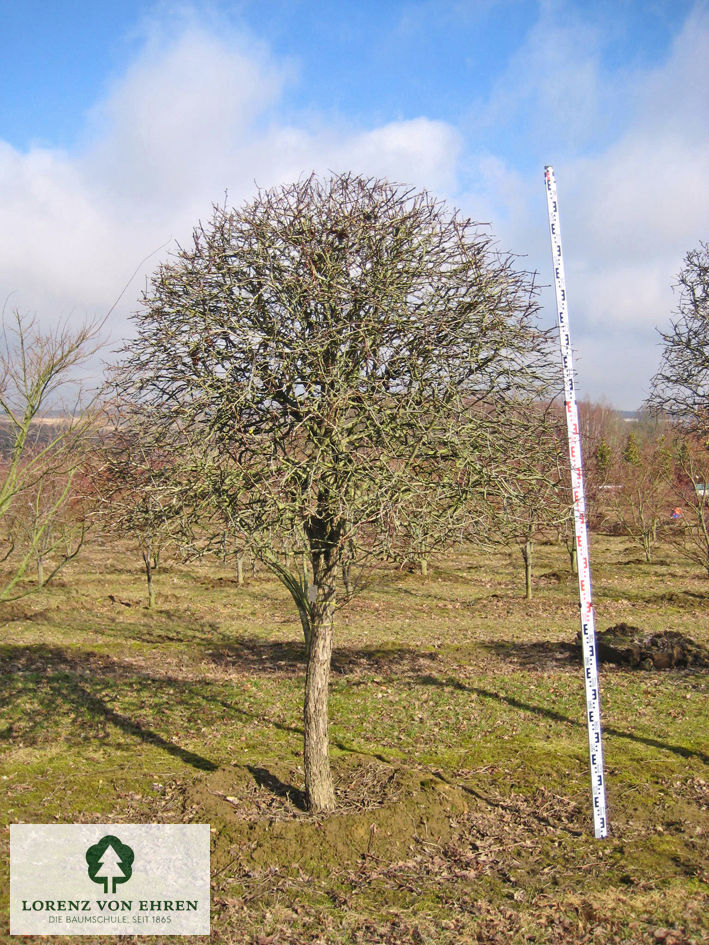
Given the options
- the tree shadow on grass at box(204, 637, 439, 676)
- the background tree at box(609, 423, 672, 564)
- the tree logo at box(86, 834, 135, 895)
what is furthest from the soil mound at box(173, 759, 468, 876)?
the background tree at box(609, 423, 672, 564)

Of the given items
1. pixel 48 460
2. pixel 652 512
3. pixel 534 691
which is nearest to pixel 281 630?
pixel 534 691

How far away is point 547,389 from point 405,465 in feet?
6.03

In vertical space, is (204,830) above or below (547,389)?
below

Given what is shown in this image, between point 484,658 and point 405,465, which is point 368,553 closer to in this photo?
point 405,465

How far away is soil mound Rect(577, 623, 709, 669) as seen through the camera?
42.8 ft

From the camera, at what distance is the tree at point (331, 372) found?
5734mm

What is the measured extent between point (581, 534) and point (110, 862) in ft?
15.6

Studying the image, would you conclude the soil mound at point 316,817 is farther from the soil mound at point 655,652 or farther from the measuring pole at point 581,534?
the soil mound at point 655,652

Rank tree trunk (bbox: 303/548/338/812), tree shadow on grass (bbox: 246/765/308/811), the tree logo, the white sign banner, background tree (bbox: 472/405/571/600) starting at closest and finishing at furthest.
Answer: the white sign banner → the tree logo → background tree (bbox: 472/405/571/600) → tree trunk (bbox: 303/548/338/812) → tree shadow on grass (bbox: 246/765/308/811)

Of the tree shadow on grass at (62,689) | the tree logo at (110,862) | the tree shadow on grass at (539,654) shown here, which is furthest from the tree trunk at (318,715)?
the tree shadow on grass at (539,654)

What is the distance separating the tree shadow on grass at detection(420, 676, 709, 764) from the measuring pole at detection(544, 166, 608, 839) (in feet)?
9.36

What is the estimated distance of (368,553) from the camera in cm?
557

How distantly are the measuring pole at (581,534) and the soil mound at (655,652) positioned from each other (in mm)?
7628

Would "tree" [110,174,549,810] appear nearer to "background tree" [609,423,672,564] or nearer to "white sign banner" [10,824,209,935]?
"white sign banner" [10,824,209,935]
